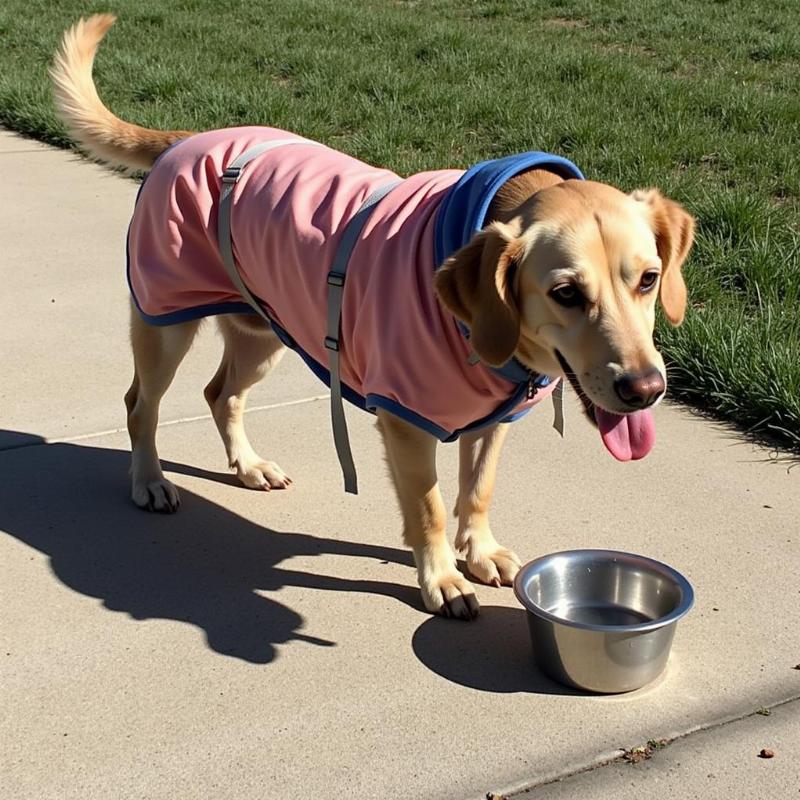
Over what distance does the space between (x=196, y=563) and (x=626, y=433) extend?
1393mm

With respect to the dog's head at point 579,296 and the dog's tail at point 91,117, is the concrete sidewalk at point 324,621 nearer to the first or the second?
the dog's head at point 579,296

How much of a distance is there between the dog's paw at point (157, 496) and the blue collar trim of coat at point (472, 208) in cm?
136

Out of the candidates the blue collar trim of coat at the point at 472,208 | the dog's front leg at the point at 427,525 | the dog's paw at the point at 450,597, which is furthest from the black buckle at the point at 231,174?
the dog's paw at the point at 450,597

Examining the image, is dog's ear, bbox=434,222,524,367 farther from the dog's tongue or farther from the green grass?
the green grass

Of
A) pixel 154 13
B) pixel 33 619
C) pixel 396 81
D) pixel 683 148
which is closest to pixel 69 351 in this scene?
pixel 33 619

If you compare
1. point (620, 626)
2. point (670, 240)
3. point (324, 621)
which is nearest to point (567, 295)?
point (670, 240)

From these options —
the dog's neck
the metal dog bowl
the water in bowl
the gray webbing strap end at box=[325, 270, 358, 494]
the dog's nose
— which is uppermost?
the dog's neck

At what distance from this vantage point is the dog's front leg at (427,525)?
328 centimetres

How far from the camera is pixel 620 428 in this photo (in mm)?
2994

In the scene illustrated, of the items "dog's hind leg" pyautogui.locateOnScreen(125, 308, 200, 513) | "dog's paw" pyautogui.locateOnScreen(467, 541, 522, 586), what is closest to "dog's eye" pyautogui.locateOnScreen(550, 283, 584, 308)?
"dog's paw" pyautogui.locateOnScreen(467, 541, 522, 586)

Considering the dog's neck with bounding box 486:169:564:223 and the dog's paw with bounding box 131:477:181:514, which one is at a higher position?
the dog's neck with bounding box 486:169:564:223

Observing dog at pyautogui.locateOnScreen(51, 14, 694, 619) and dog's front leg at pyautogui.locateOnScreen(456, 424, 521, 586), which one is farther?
dog's front leg at pyautogui.locateOnScreen(456, 424, 521, 586)

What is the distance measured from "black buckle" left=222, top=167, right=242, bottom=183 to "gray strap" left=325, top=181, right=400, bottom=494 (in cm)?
50

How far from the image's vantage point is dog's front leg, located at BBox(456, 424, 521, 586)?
3564 mm
